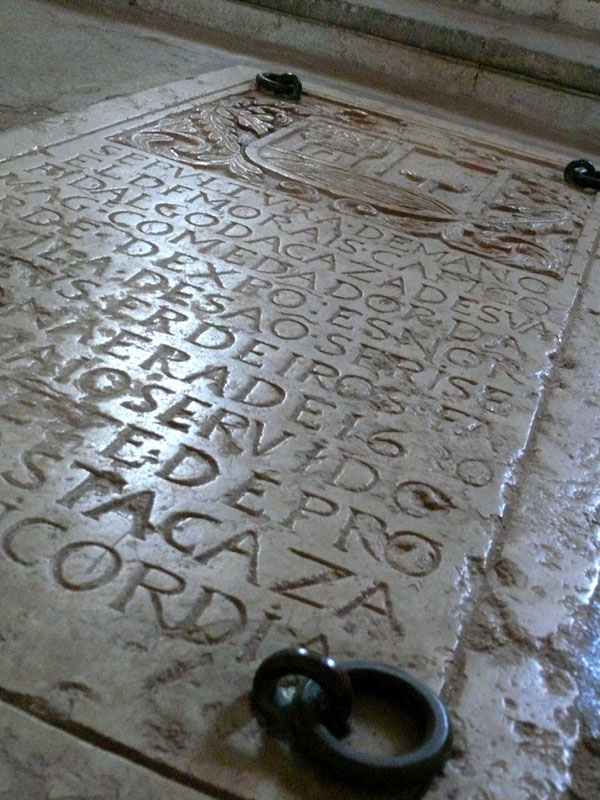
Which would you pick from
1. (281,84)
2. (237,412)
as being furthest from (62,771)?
(281,84)

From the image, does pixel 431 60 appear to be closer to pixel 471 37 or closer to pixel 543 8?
pixel 471 37

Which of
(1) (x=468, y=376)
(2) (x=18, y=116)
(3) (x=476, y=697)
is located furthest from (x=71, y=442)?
(2) (x=18, y=116)

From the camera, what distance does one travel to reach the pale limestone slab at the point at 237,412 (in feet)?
4.34

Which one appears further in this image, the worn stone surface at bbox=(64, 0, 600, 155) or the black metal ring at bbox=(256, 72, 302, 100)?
the worn stone surface at bbox=(64, 0, 600, 155)

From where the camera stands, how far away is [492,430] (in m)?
2.06

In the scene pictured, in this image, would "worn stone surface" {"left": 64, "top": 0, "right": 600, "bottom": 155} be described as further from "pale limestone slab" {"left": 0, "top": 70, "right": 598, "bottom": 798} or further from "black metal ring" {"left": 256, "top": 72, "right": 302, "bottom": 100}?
"pale limestone slab" {"left": 0, "top": 70, "right": 598, "bottom": 798}

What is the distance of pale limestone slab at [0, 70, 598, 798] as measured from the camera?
4.34 feet

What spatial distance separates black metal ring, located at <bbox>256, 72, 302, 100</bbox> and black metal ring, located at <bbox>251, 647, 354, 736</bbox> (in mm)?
3839

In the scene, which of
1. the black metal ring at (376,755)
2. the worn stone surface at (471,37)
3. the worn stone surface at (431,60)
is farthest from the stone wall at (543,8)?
the black metal ring at (376,755)

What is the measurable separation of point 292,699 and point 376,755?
0.50ft

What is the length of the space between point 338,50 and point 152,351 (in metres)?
4.69

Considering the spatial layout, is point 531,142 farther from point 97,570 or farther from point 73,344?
point 97,570

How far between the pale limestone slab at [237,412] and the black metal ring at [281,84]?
3.42 feet

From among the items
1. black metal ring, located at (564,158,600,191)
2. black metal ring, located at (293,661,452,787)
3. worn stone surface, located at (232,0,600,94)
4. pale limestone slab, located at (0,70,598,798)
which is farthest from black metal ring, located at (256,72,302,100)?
black metal ring, located at (293,661,452,787)
